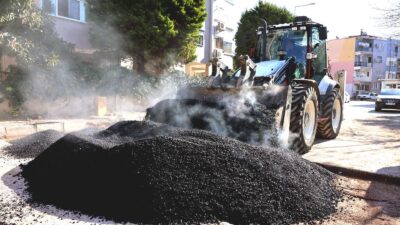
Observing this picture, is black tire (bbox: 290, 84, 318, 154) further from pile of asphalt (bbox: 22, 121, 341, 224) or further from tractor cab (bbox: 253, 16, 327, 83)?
pile of asphalt (bbox: 22, 121, 341, 224)

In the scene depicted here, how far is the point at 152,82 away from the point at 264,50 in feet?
18.8

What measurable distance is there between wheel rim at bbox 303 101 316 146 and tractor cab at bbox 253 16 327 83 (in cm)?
88

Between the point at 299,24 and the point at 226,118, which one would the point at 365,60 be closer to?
the point at 299,24

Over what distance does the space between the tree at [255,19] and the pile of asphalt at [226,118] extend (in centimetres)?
1963

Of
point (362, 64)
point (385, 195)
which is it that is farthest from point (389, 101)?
point (362, 64)

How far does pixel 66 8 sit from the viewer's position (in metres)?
12.8

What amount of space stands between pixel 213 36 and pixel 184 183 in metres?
21.6

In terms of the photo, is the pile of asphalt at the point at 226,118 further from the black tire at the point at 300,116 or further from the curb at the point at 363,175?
the curb at the point at 363,175

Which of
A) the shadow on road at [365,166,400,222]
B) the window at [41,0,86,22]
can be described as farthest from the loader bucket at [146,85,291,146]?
the window at [41,0,86,22]

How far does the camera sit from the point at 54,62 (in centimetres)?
931

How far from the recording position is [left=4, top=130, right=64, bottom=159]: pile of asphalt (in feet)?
19.3

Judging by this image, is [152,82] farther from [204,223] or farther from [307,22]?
[204,223]

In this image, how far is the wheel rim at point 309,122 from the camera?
6.52 m

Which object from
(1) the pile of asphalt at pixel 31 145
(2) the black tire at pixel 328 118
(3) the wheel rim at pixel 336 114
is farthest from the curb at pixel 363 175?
(1) the pile of asphalt at pixel 31 145
